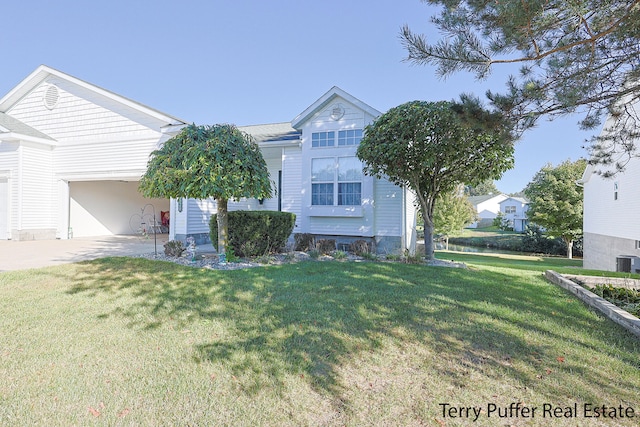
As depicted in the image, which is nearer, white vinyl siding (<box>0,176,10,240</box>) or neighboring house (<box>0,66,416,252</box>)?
neighboring house (<box>0,66,416,252</box>)

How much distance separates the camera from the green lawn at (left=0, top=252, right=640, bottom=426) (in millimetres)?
2443

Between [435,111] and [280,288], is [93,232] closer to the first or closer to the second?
[280,288]

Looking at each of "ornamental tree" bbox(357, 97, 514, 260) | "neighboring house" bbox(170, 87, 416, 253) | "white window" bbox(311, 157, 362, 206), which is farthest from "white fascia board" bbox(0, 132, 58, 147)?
"ornamental tree" bbox(357, 97, 514, 260)

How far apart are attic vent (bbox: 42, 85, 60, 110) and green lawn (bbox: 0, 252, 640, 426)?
11289 mm

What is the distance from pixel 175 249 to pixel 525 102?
8.25m

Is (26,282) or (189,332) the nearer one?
(189,332)

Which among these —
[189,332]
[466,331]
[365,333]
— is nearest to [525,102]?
[466,331]

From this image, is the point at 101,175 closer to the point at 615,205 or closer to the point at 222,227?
the point at 222,227

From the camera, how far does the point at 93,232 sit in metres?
15.4

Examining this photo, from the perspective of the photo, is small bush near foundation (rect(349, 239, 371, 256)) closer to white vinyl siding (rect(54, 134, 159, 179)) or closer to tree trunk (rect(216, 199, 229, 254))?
tree trunk (rect(216, 199, 229, 254))

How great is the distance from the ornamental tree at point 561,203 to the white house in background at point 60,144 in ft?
79.4

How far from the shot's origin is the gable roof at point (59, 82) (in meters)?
12.2

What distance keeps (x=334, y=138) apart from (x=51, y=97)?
11927mm

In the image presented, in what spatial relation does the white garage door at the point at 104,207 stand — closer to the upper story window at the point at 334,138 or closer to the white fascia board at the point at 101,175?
the white fascia board at the point at 101,175
